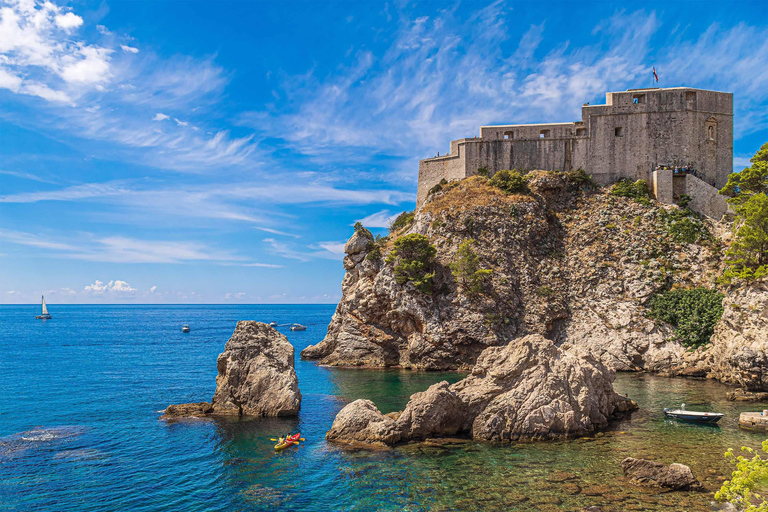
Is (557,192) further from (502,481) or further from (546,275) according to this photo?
(502,481)

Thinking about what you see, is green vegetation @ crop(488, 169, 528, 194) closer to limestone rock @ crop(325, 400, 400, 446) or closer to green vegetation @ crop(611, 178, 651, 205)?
green vegetation @ crop(611, 178, 651, 205)

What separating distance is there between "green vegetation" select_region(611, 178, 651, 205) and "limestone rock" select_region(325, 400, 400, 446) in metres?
40.7

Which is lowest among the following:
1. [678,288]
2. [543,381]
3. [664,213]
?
[543,381]

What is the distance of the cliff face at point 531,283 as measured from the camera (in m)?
45.9

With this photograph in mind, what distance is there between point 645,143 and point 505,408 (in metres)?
42.5

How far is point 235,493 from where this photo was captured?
18594 mm

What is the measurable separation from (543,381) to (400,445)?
8.08 m

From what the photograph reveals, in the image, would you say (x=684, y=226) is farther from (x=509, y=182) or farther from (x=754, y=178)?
(x=509, y=182)

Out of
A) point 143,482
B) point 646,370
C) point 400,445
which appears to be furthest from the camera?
point 646,370

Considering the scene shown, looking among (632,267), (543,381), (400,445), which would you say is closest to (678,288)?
(632,267)

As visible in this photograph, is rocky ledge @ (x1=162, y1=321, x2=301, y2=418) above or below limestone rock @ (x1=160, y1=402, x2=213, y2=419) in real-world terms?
above

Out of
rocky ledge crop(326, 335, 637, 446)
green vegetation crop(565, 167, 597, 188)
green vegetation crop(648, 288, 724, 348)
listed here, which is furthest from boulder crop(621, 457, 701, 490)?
green vegetation crop(565, 167, 597, 188)

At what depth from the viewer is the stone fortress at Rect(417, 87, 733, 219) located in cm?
5369

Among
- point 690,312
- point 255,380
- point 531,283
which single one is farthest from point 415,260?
point 690,312
